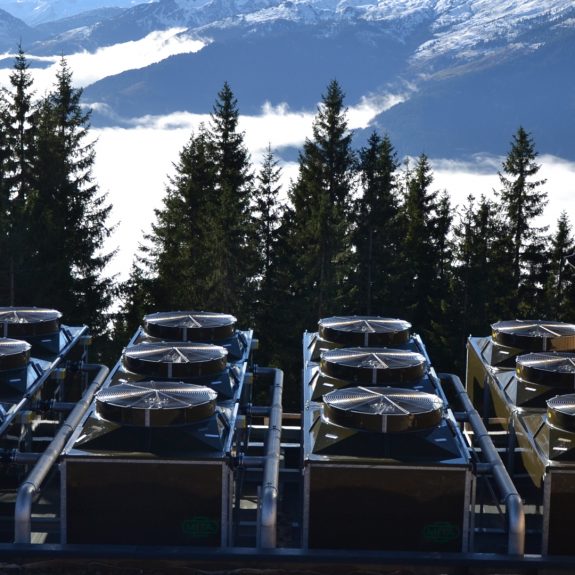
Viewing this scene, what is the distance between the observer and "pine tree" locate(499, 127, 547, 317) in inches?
2968

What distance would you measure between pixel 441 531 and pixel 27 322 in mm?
14543

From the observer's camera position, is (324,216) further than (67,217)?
No

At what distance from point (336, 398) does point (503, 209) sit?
182ft

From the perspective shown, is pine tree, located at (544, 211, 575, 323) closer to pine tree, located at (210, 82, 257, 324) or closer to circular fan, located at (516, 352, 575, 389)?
pine tree, located at (210, 82, 257, 324)

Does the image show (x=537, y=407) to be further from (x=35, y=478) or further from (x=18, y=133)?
(x=18, y=133)

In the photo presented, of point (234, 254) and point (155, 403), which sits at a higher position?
point (234, 254)

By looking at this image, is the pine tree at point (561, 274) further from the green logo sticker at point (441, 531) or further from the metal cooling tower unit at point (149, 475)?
the metal cooling tower unit at point (149, 475)

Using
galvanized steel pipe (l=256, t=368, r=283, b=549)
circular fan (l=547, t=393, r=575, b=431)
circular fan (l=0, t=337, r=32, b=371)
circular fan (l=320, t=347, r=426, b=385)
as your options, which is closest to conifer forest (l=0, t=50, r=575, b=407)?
circular fan (l=0, t=337, r=32, b=371)

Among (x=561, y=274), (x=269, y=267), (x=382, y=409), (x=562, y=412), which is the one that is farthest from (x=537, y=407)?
(x=561, y=274)

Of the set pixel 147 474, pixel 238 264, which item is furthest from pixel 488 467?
pixel 238 264

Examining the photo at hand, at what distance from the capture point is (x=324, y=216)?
60750mm

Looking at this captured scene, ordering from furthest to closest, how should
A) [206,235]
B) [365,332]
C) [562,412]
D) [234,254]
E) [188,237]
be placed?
[188,237], [206,235], [234,254], [365,332], [562,412]

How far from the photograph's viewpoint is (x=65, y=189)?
205ft

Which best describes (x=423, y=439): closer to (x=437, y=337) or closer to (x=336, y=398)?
(x=336, y=398)
